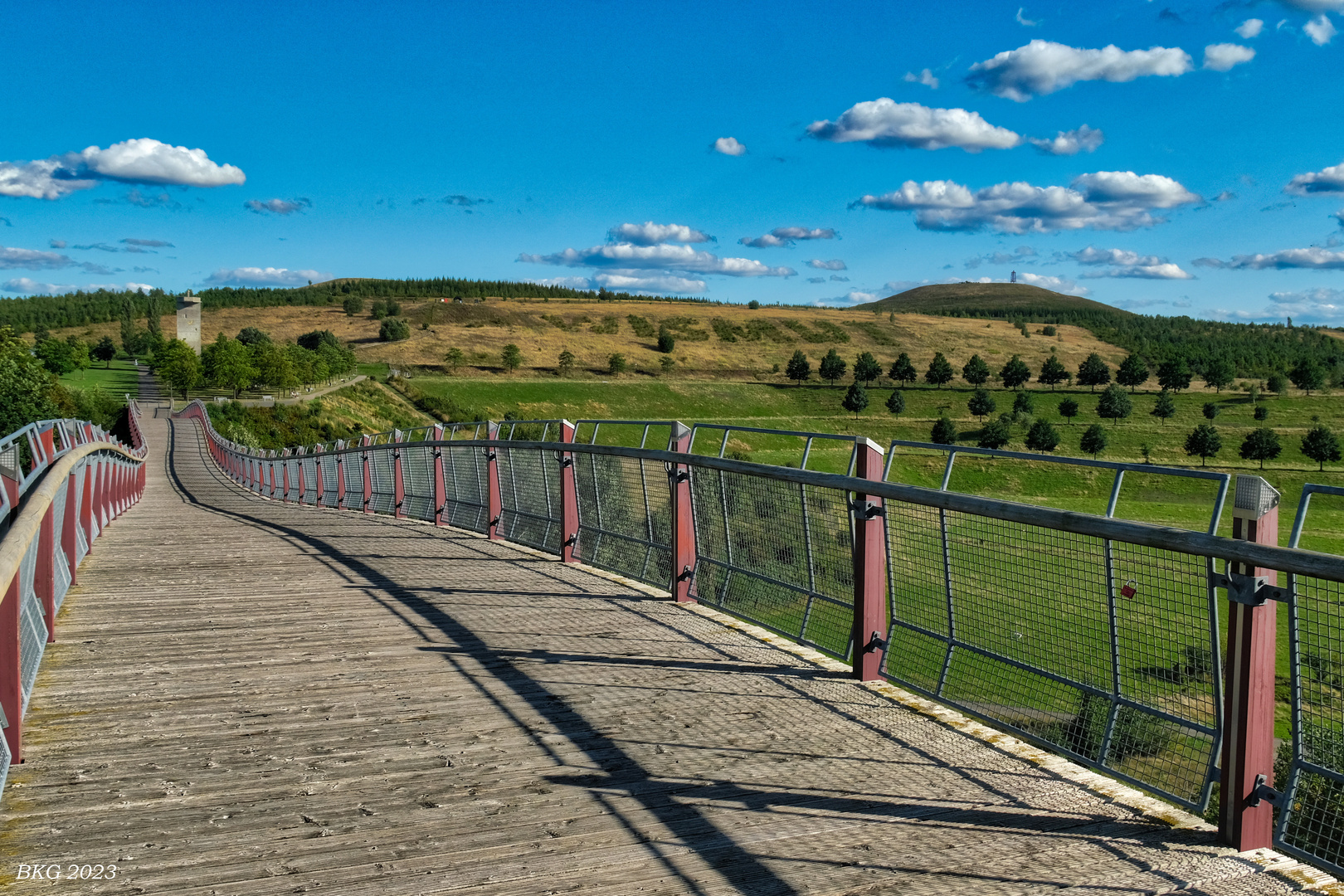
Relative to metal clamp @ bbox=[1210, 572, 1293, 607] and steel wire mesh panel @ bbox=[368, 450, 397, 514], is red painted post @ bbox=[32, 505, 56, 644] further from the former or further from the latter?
steel wire mesh panel @ bbox=[368, 450, 397, 514]

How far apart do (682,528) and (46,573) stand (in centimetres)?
439

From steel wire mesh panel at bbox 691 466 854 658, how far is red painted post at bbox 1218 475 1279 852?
267 centimetres

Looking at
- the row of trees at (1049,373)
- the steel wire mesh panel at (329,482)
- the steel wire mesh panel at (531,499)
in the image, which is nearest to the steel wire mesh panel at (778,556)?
the steel wire mesh panel at (531,499)

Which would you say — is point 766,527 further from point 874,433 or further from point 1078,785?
point 874,433

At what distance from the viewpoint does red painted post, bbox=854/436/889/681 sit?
5938 mm

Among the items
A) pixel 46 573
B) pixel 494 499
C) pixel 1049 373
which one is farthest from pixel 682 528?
pixel 1049 373

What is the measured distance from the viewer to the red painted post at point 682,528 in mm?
8172

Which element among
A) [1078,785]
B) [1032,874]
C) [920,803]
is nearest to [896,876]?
[1032,874]

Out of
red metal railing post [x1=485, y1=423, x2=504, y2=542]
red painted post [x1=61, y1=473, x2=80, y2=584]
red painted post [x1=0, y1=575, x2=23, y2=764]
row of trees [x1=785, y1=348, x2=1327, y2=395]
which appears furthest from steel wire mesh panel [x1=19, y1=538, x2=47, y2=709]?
row of trees [x1=785, y1=348, x2=1327, y2=395]

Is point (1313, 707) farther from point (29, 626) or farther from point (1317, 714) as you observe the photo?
point (29, 626)

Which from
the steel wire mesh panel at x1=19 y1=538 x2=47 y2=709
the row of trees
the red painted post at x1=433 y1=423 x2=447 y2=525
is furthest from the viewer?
the row of trees

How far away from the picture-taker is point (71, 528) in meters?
8.87

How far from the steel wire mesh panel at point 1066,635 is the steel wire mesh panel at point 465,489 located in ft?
26.4

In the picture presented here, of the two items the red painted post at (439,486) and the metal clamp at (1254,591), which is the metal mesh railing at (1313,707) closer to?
the metal clamp at (1254,591)
